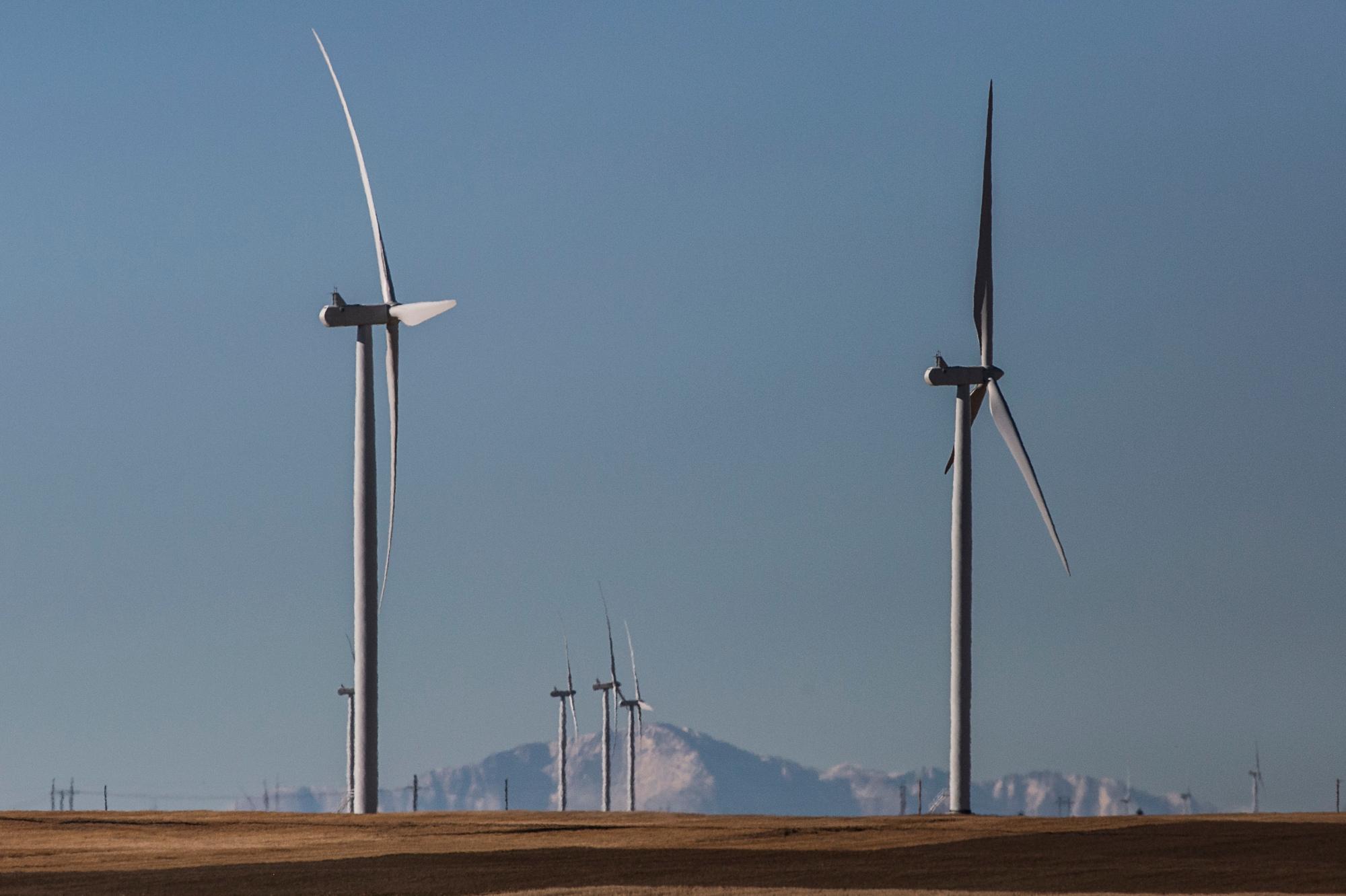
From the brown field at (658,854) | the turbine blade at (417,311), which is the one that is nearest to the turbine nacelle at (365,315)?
the turbine blade at (417,311)

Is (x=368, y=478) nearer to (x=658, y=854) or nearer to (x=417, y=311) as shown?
(x=417, y=311)

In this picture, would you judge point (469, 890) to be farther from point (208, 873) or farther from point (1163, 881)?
point (1163, 881)

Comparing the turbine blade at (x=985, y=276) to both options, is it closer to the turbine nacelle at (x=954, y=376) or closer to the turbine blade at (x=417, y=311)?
the turbine nacelle at (x=954, y=376)

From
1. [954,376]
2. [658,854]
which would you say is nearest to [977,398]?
[954,376]

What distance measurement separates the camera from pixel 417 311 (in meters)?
77.6

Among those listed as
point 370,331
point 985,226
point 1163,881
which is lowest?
point 1163,881

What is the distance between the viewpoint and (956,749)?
250 ft

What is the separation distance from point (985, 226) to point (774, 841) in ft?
108

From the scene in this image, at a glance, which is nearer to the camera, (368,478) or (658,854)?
(658,854)

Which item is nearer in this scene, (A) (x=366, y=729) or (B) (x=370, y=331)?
(A) (x=366, y=729)

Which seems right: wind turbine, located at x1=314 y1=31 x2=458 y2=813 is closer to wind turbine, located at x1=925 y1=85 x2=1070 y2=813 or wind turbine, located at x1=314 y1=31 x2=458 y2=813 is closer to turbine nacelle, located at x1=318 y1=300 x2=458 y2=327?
turbine nacelle, located at x1=318 y1=300 x2=458 y2=327

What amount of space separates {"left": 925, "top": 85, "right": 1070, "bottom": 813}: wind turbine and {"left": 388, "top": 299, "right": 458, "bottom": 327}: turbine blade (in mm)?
19415

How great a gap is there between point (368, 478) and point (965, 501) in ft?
72.6

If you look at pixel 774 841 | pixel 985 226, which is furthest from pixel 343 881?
pixel 985 226
